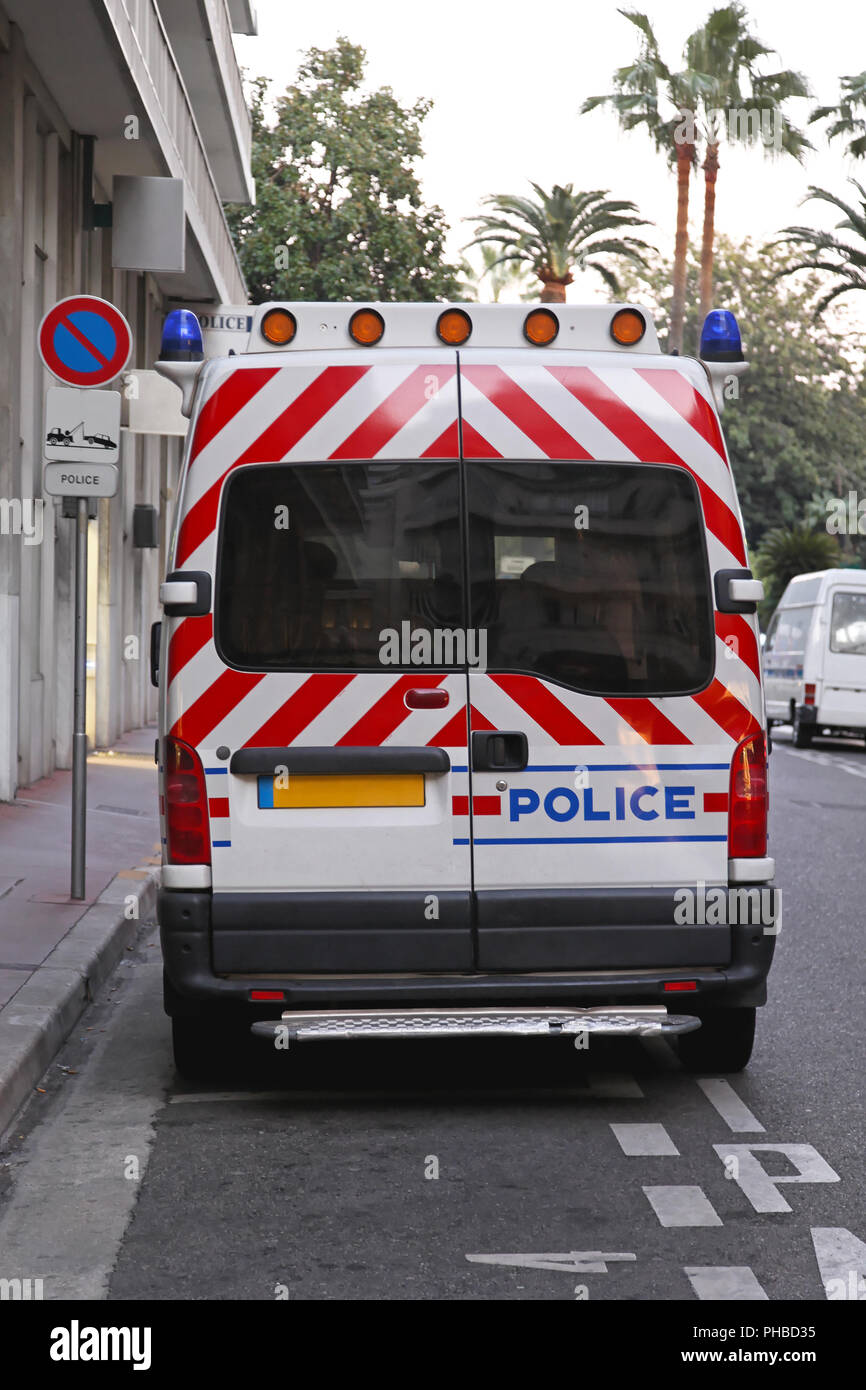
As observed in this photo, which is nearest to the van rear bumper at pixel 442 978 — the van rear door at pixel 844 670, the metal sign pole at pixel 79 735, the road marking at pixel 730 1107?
the road marking at pixel 730 1107

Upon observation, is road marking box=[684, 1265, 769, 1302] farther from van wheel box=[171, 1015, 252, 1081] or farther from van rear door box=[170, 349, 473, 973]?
van wheel box=[171, 1015, 252, 1081]

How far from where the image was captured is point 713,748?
18.7ft

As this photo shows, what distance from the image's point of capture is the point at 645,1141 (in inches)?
213

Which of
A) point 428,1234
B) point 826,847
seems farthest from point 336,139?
point 428,1234

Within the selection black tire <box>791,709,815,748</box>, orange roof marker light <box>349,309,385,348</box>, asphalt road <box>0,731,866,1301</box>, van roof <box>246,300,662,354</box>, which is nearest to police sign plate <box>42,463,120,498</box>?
asphalt road <box>0,731,866,1301</box>

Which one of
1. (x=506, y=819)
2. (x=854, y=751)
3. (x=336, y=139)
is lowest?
(x=854, y=751)

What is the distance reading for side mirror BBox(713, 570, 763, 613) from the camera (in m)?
5.68

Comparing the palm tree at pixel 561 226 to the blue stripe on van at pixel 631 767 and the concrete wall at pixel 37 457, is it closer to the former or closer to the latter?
the concrete wall at pixel 37 457

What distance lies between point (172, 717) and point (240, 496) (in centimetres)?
71

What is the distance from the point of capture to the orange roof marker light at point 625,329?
239 inches

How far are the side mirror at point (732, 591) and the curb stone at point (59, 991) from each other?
2.64m

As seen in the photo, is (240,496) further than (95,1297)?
Yes

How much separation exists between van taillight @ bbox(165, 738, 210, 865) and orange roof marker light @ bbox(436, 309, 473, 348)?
161 centimetres

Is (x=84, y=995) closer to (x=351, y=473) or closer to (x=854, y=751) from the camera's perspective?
(x=351, y=473)
